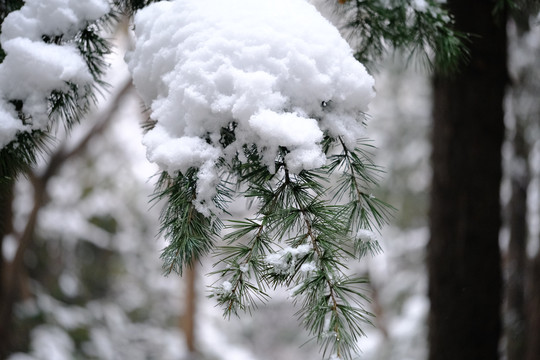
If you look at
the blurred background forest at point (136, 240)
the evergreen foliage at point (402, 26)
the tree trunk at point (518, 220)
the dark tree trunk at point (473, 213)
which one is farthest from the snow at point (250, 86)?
the tree trunk at point (518, 220)

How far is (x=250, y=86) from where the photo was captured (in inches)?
32.5

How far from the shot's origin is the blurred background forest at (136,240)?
3746 mm

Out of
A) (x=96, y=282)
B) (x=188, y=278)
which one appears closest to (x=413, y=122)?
(x=188, y=278)

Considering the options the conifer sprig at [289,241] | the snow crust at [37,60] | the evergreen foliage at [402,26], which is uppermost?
the evergreen foliage at [402,26]

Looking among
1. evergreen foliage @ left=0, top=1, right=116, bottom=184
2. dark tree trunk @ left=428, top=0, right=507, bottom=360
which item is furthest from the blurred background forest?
evergreen foliage @ left=0, top=1, right=116, bottom=184

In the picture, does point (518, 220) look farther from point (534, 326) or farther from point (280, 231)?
point (280, 231)

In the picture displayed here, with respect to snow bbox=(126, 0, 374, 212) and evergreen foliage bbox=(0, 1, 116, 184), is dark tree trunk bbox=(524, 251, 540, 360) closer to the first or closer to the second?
snow bbox=(126, 0, 374, 212)

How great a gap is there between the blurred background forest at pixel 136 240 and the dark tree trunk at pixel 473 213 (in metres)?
1.58

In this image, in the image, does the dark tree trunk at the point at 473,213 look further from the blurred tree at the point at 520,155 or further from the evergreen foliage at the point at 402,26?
the blurred tree at the point at 520,155

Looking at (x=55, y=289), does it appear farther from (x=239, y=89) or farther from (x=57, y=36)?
(x=239, y=89)

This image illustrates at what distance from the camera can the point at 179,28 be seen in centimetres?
99

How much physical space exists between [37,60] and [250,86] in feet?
1.76

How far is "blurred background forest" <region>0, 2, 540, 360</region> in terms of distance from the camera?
3.75m

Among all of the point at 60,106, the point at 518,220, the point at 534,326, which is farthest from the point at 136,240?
the point at 60,106
